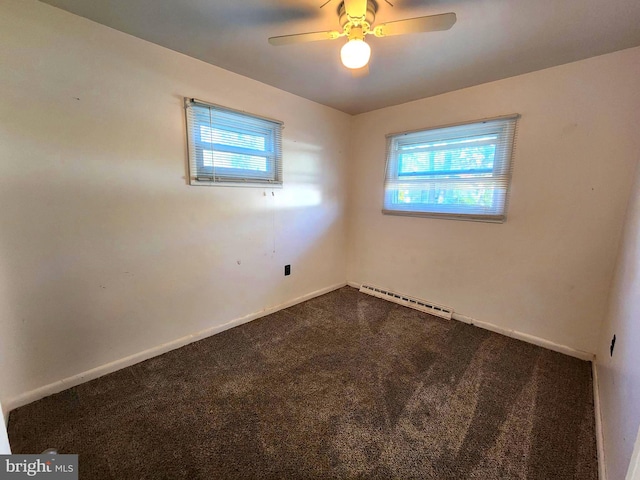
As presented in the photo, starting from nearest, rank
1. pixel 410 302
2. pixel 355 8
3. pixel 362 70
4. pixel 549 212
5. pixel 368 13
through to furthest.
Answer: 1. pixel 355 8
2. pixel 368 13
3. pixel 362 70
4. pixel 549 212
5. pixel 410 302

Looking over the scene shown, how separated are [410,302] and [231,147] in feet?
7.96

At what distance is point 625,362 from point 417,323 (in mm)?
1505

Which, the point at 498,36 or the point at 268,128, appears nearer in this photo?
the point at 498,36

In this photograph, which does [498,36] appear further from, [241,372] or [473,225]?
[241,372]

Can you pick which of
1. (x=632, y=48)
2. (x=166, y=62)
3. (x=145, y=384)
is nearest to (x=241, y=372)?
(x=145, y=384)

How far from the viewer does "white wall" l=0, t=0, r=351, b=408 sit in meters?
1.53

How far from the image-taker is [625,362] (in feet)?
4.23

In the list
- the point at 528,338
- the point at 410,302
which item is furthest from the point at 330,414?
the point at 528,338

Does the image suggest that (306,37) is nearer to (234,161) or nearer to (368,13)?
(368,13)

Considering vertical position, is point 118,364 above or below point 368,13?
below

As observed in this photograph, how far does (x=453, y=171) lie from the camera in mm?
2633

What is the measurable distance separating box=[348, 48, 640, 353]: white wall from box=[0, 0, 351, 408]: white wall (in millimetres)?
1854

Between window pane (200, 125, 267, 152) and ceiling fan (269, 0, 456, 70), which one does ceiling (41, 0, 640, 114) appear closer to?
ceiling fan (269, 0, 456, 70)

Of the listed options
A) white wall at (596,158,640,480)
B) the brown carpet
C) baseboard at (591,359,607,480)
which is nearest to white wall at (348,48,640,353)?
white wall at (596,158,640,480)
